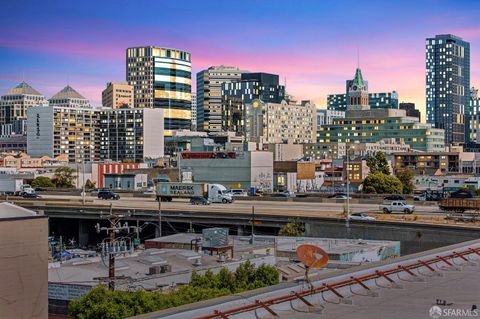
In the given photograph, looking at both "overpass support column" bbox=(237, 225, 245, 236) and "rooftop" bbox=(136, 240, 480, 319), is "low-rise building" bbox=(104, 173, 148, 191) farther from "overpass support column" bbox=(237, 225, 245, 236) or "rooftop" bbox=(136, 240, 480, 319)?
"rooftop" bbox=(136, 240, 480, 319)

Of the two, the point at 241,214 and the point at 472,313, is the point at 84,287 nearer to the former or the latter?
the point at 472,313

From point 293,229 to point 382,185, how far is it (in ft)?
174

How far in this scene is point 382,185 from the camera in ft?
412

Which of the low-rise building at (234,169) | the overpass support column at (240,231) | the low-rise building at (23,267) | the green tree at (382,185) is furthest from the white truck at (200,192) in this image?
the low-rise building at (23,267)

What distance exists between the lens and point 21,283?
27.6 meters

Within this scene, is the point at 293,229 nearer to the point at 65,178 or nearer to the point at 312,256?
the point at 312,256

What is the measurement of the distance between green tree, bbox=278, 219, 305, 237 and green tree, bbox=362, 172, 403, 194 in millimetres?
50840

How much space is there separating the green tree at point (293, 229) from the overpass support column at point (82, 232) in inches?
1136

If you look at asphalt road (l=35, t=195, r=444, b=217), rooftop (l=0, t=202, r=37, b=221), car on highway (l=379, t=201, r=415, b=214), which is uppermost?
rooftop (l=0, t=202, r=37, b=221)

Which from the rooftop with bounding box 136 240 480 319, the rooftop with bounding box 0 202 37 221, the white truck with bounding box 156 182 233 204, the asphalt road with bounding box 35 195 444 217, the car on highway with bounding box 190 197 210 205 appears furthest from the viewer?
the white truck with bounding box 156 182 233 204

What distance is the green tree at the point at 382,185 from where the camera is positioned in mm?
125375

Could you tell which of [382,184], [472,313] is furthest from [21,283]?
[382,184]

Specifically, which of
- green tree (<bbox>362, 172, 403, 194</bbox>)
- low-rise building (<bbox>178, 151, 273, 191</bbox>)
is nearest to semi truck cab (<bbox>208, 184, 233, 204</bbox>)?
green tree (<bbox>362, 172, 403, 194</bbox>)

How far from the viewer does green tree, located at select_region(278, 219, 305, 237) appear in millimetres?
75688
